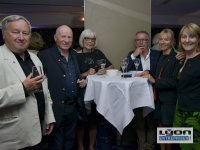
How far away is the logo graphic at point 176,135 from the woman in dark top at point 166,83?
116 millimetres

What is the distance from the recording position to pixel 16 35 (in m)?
1.90

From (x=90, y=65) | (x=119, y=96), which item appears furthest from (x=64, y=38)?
(x=119, y=96)

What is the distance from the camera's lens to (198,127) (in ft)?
7.59

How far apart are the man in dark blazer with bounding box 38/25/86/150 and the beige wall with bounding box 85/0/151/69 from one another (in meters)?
1.25

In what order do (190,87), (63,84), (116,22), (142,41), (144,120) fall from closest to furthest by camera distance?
(190,87) < (63,84) < (144,120) < (142,41) < (116,22)

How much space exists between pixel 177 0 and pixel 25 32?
5.38m

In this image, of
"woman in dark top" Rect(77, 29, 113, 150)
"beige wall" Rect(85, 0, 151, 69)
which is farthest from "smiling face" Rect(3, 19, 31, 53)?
"beige wall" Rect(85, 0, 151, 69)

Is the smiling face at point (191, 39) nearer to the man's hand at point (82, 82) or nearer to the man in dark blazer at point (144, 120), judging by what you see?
the man in dark blazer at point (144, 120)

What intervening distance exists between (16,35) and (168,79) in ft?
5.13

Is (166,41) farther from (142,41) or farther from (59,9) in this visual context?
(59,9)

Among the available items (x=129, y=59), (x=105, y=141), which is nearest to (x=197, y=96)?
(x=129, y=59)

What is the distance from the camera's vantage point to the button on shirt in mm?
2699

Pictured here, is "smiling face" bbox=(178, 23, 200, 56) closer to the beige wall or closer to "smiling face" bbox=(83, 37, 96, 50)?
"smiling face" bbox=(83, 37, 96, 50)

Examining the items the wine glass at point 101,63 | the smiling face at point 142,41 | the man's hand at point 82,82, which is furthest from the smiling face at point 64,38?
the smiling face at point 142,41
